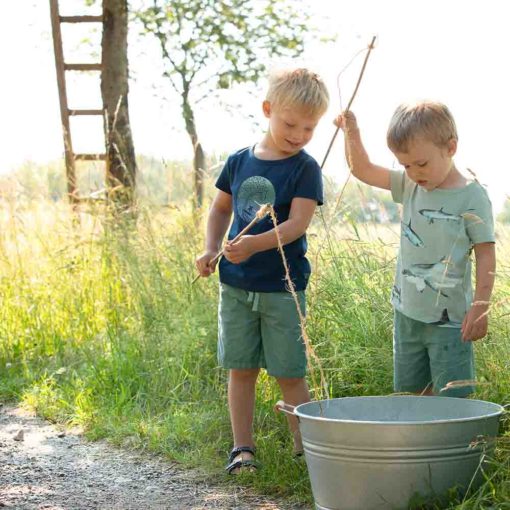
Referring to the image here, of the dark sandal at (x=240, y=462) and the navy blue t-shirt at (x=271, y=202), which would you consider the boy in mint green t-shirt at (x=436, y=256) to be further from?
the dark sandal at (x=240, y=462)

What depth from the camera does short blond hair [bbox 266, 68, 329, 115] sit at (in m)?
3.54

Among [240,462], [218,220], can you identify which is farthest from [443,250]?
[240,462]

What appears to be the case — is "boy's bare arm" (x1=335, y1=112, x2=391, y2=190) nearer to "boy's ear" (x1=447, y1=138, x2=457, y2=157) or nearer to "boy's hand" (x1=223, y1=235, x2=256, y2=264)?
"boy's ear" (x1=447, y1=138, x2=457, y2=157)

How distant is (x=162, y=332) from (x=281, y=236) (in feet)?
6.22

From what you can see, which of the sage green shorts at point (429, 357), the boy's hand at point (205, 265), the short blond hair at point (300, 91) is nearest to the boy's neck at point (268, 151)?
the short blond hair at point (300, 91)

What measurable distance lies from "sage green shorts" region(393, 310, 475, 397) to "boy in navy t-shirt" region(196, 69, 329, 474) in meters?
0.47

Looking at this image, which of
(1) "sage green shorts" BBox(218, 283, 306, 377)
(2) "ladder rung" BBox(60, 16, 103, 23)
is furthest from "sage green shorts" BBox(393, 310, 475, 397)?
(2) "ladder rung" BBox(60, 16, 103, 23)

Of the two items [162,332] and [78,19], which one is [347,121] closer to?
[162,332]

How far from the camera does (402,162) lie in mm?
3238

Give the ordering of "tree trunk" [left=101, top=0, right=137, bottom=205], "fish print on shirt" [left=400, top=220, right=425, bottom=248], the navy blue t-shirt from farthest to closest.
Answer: "tree trunk" [left=101, top=0, right=137, bottom=205]
the navy blue t-shirt
"fish print on shirt" [left=400, top=220, right=425, bottom=248]

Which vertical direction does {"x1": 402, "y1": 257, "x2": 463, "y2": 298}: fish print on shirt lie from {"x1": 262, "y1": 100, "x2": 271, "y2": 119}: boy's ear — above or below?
below

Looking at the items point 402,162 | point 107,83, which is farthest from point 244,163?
point 107,83

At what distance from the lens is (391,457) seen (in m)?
2.73

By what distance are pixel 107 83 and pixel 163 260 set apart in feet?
9.69
